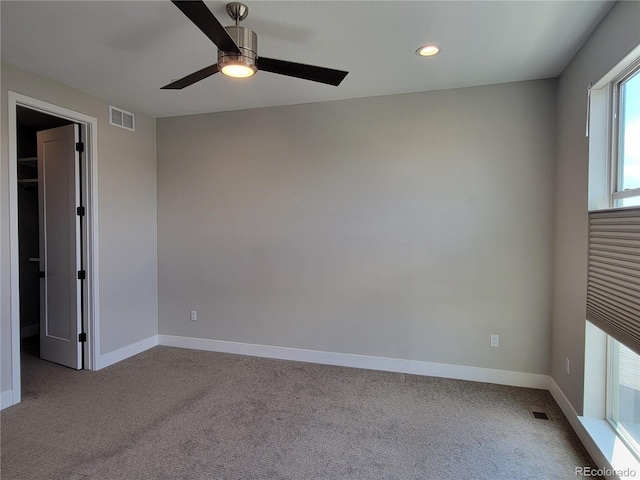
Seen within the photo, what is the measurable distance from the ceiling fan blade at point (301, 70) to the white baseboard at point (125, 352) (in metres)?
3.33

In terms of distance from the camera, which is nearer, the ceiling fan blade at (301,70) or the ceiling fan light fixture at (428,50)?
the ceiling fan blade at (301,70)

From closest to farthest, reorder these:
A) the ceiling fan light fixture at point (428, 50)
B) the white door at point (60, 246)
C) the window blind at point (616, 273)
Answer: the window blind at point (616, 273)
the ceiling fan light fixture at point (428, 50)
the white door at point (60, 246)

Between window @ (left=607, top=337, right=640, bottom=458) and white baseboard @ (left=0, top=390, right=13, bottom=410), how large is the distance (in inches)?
173

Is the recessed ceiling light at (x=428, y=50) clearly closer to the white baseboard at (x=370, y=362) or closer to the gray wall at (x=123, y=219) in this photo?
the white baseboard at (x=370, y=362)

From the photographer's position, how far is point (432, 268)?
3234 millimetres

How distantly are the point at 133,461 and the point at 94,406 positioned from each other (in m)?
0.93

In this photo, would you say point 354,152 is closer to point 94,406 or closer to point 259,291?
point 259,291

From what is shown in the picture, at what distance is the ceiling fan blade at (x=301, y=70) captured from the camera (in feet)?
6.08

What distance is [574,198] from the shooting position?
2479 mm

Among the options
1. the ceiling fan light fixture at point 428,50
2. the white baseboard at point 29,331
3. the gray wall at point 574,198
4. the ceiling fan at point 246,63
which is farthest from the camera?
the white baseboard at point 29,331

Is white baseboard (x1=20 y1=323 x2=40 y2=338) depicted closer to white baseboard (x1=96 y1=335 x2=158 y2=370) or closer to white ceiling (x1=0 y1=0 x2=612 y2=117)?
white baseboard (x1=96 y1=335 x2=158 y2=370)

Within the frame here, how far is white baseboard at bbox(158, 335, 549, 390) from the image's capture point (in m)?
3.06

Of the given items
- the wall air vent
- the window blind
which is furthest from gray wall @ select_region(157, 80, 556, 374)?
the window blind

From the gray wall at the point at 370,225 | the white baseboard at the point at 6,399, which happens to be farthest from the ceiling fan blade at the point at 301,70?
the white baseboard at the point at 6,399
